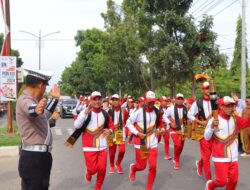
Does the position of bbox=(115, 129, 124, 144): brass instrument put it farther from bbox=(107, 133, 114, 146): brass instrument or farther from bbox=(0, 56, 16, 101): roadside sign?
bbox=(0, 56, 16, 101): roadside sign

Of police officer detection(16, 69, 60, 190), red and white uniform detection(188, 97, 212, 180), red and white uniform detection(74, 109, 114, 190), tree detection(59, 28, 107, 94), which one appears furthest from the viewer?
tree detection(59, 28, 107, 94)

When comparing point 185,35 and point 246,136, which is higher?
point 185,35

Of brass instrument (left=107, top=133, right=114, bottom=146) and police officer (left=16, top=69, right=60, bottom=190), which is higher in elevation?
police officer (left=16, top=69, right=60, bottom=190)

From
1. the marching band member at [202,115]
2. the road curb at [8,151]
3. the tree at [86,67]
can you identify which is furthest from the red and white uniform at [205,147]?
the tree at [86,67]

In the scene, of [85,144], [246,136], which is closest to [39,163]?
[85,144]

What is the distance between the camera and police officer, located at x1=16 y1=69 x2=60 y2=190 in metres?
4.06

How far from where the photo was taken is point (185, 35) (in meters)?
19.0

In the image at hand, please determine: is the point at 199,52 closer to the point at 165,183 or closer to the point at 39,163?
the point at 165,183

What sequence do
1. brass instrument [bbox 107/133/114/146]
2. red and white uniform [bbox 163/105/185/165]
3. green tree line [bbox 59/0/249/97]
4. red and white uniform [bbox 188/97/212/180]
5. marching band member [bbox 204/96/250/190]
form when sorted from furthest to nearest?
green tree line [bbox 59/0/249/97] → red and white uniform [bbox 163/105/185/165] → brass instrument [bbox 107/133/114/146] → red and white uniform [bbox 188/97/212/180] → marching band member [bbox 204/96/250/190]

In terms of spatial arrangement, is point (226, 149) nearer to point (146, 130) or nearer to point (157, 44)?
point (146, 130)

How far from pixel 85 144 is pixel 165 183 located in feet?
6.61

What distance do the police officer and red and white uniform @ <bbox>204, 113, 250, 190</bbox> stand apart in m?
2.74

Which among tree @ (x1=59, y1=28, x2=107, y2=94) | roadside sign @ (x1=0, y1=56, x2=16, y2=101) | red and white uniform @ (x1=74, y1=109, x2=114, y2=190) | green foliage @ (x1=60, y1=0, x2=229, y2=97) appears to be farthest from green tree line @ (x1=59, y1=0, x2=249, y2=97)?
tree @ (x1=59, y1=28, x2=107, y2=94)

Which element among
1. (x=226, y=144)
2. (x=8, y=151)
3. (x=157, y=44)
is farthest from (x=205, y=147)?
A: (x=157, y=44)
